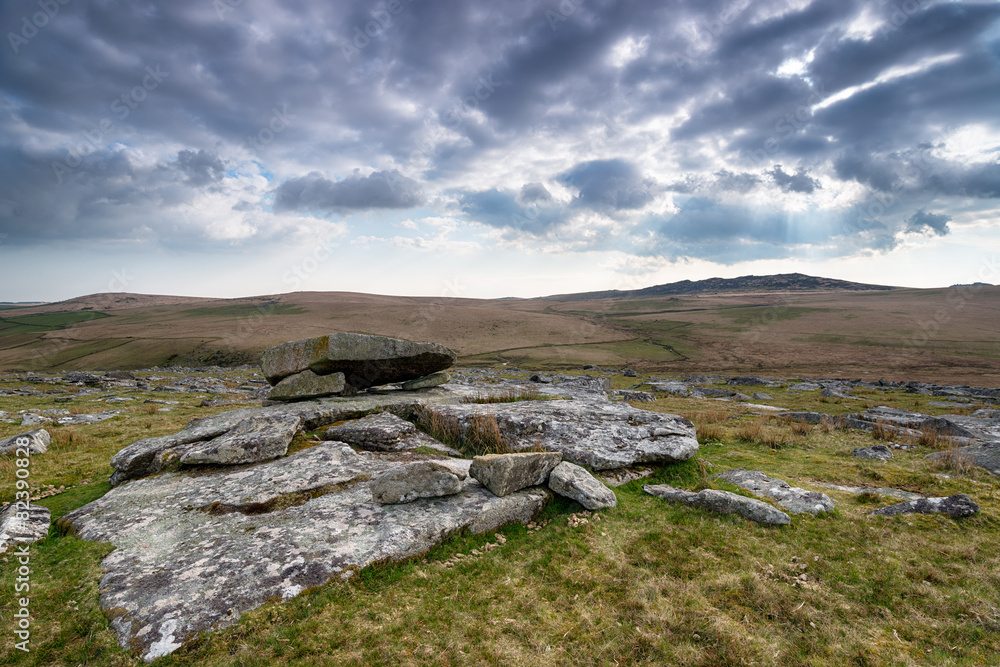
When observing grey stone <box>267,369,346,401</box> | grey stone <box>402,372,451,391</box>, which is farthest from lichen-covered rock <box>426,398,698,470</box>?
grey stone <box>267,369,346,401</box>

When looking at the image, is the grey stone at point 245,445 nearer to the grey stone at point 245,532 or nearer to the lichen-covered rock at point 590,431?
the grey stone at point 245,532

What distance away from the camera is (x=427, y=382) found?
660 inches

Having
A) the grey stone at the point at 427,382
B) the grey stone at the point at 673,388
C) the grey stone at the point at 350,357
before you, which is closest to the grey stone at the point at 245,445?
the grey stone at the point at 350,357

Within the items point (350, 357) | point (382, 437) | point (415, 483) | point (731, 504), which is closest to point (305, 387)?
point (350, 357)

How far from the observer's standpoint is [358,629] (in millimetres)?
5543

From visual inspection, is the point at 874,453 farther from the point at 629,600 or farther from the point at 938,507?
the point at 629,600

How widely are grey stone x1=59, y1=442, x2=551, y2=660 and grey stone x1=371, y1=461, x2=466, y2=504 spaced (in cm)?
20

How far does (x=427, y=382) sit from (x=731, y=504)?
11266 mm

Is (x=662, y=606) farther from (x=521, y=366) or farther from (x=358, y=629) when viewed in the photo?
(x=521, y=366)

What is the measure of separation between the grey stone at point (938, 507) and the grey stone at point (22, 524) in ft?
53.4

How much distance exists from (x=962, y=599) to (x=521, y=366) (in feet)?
215

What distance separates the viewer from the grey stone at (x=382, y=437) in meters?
11.7

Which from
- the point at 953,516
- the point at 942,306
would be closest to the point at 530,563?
the point at 953,516

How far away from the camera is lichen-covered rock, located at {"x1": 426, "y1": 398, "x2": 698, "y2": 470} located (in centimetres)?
1134
